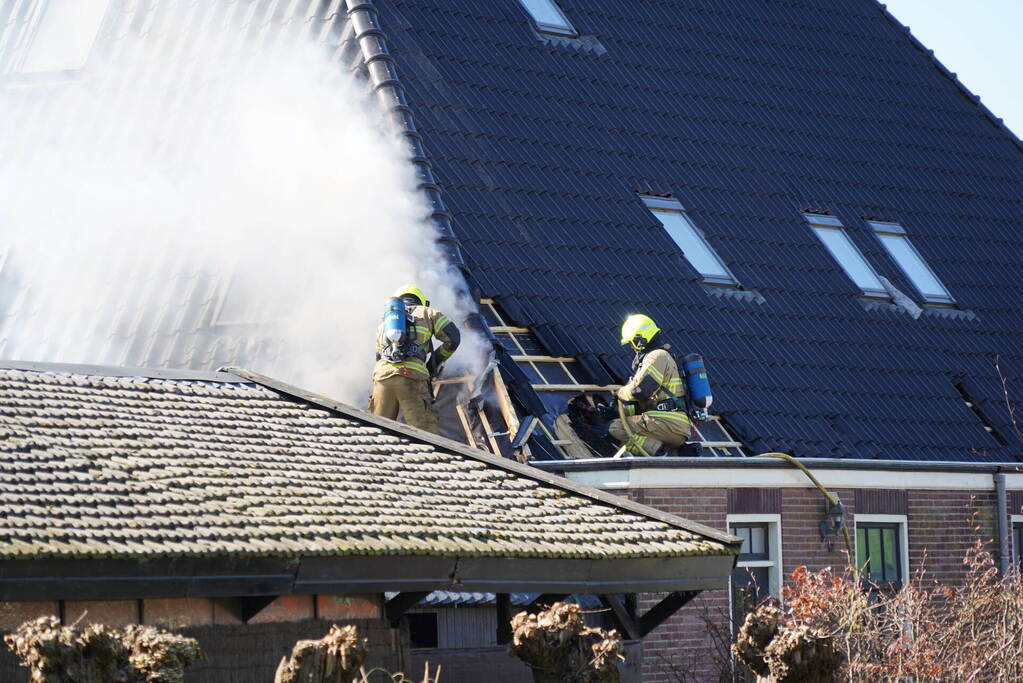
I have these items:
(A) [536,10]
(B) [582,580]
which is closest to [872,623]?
(B) [582,580]

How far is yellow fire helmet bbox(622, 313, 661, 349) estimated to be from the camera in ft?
55.1

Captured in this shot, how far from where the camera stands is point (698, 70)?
22547 millimetres

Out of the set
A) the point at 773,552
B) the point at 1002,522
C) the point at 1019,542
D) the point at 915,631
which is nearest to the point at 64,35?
the point at 773,552

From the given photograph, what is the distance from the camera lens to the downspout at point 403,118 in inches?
674

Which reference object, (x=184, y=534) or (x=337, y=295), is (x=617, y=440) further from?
(x=184, y=534)

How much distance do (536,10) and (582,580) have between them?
10.9 m

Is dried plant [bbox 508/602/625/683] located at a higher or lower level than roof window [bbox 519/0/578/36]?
lower

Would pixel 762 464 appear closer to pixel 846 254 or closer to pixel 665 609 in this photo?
pixel 665 609

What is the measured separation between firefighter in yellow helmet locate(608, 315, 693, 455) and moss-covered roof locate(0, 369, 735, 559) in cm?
309

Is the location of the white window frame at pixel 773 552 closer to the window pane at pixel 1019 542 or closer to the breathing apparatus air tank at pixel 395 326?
the breathing apparatus air tank at pixel 395 326

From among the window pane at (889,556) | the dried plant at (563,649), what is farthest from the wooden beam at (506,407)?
the dried plant at (563,649)

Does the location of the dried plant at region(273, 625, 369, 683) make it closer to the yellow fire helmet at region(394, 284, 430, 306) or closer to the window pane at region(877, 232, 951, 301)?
the yellow fire helmet at region(394, 284, 430, 306)

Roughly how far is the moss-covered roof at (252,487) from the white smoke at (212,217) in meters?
3.42

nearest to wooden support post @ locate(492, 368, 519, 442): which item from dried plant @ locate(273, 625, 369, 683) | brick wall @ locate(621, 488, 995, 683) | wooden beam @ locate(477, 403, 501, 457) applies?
wooden beam @ locate(477, 403, 501, 457)
